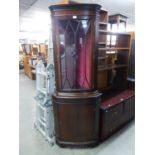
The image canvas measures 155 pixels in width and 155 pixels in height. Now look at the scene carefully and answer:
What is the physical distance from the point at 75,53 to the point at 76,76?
14.0 inches

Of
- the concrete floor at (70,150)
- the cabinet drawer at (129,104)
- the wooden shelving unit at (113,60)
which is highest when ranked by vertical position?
the wooden shelving unit at (113,60)

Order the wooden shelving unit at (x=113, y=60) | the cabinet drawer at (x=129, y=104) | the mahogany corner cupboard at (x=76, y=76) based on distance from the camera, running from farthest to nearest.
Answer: the wooden shelving unit at (x=113, y=60) < the cabinet drawer at (x=129, y=104) < the mahogany corner cupboard at (x=76, y=76)

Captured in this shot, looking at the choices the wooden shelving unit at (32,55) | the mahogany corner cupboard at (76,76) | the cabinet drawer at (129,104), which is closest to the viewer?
the mahogany corner cupboard at (76,76)

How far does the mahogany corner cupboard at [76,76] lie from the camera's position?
2312 mm

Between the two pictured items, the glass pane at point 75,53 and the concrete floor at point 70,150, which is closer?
the glass pane at point 75,53

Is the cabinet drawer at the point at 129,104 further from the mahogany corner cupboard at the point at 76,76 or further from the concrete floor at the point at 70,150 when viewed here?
the mahogany corner cupboard at the point at 76,76

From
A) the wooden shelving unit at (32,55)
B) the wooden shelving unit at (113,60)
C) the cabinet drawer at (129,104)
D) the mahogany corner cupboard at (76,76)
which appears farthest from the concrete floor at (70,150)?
the wooden shelving unit at (32,55)

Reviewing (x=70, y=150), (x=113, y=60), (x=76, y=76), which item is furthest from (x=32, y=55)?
(x=70, y=150)

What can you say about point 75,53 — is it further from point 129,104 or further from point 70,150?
point 129,104

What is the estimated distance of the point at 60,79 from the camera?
2.49m
